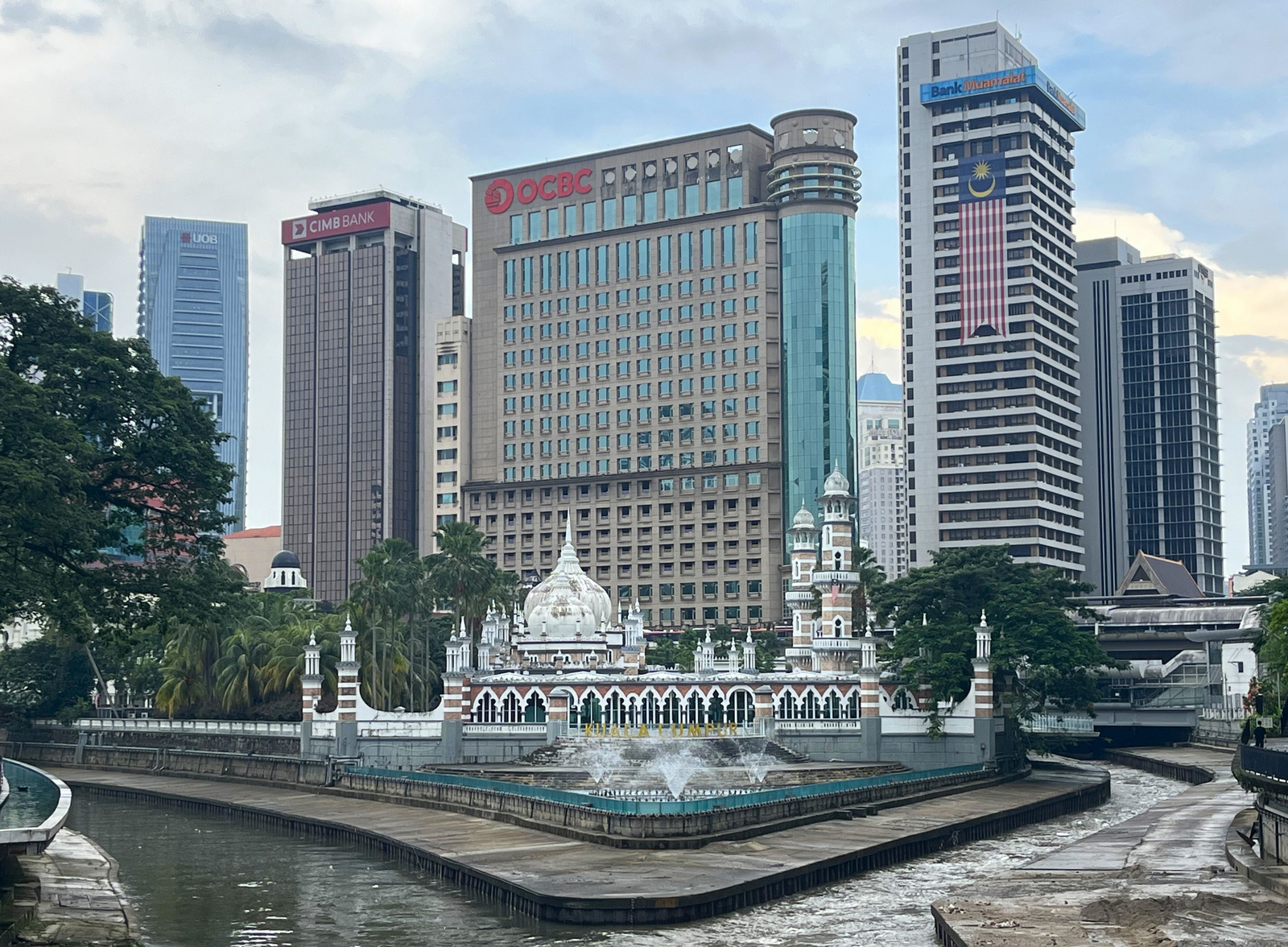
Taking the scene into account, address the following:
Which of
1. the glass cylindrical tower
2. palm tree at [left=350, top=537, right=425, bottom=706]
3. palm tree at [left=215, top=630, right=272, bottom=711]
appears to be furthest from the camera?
the glass cylindrical tower

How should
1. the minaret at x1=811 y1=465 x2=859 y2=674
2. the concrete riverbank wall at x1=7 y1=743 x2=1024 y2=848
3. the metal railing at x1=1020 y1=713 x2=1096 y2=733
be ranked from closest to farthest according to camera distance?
the concrete riverbank wall at x1=7 y1=743 x2=1024 y2=848 → the minaret at x1=811 y1=465 x2=859 y2=674 → the metal railing at x1=1020 y1=713 x2=1096 y2=733

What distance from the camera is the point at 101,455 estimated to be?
51219 mm

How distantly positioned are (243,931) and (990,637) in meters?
54.0

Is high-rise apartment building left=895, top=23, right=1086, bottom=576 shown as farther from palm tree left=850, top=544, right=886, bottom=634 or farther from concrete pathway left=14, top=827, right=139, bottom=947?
concrete pathway left=14, top=827, right=139, bottom=947

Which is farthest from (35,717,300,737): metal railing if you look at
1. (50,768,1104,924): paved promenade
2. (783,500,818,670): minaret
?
(783,500,818,670): minaret

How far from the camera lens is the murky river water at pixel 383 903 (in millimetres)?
44000

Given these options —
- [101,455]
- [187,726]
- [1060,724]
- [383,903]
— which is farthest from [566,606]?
[101,455]

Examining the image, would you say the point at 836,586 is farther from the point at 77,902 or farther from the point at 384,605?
the point at 77,902

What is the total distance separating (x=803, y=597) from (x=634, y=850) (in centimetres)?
4866

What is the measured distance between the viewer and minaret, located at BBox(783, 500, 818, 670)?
323 feet

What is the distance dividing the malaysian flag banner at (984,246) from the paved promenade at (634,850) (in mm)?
104288

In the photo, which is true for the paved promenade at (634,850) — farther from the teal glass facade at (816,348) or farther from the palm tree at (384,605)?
the teal glass facade at (816,348)

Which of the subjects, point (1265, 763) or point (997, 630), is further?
point (997, 630)

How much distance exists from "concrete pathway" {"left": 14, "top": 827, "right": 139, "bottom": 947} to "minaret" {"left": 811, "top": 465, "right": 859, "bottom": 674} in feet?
161
